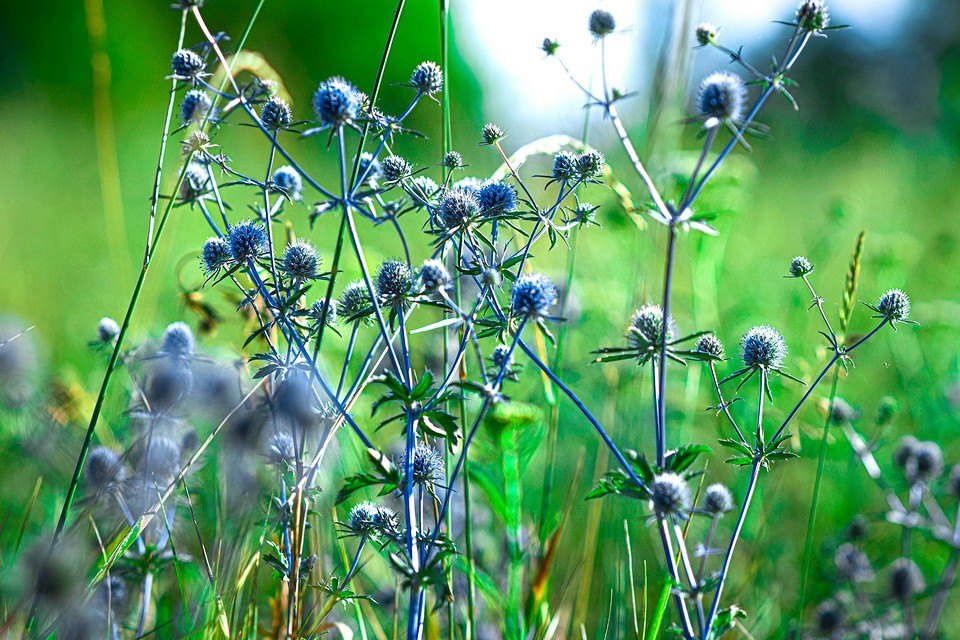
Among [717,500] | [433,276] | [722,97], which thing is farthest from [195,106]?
[717,500]

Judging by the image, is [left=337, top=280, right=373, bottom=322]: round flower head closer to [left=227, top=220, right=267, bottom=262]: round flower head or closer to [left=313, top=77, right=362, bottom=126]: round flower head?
[left=227, top=220, right=267, bottom=262]: round flower head

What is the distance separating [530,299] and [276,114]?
0.61 meters

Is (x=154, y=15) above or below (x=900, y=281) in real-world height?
above

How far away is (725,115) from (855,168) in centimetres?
529

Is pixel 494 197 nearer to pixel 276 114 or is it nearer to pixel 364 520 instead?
pixel 276 114

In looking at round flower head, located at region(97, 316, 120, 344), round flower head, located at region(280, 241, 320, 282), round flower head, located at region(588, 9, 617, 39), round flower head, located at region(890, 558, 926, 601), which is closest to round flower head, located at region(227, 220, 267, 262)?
round flower head, located at region(280, 241, 320, 282)

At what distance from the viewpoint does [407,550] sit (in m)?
1.27

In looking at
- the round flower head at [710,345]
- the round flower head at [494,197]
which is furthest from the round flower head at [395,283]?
the round flower head at [710,345]

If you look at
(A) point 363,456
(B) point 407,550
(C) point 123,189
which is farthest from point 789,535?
(C) point 123,189

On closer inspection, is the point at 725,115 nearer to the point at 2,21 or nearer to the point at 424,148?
the point at 424,148

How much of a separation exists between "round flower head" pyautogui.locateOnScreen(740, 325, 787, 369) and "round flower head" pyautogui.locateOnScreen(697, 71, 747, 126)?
14.7 inches

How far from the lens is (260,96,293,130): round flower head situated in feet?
4.80

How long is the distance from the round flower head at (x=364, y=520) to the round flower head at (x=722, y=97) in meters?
0.86

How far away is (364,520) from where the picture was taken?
54.1 inches
